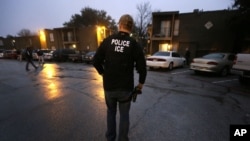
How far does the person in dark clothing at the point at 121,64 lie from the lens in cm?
231

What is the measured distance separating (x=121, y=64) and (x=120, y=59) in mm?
75

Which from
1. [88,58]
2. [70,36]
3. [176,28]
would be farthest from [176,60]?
[70,36]

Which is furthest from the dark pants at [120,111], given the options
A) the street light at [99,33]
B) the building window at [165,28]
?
the street light at [99,33]

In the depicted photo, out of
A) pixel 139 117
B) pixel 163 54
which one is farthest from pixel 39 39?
pixel 139 117

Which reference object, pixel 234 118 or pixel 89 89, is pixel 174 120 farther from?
pixel 89 89

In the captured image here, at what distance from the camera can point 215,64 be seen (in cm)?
952

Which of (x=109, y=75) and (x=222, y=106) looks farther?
(x=222, y=106)

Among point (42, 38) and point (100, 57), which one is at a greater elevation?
point (42, 38)

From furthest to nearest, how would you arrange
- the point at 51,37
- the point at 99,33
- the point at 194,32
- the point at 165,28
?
the point at 51,37, the point at 99,33, the point at 165,28, the point at 194,32

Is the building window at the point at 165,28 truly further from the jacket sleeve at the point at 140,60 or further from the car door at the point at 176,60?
the jacket sleeve at the point at 140,60

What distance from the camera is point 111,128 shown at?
2648 millimetres

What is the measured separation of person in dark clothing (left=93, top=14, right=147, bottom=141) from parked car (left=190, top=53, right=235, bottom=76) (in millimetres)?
8655

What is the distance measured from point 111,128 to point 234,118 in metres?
3.16

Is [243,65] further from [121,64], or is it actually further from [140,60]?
[121,64]
